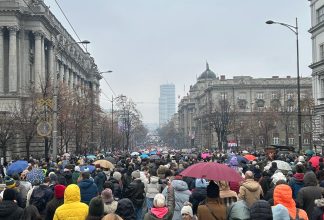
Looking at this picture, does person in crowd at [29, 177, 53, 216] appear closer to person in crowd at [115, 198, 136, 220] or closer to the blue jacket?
the blue jacket

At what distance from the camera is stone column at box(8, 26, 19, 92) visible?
197 ft

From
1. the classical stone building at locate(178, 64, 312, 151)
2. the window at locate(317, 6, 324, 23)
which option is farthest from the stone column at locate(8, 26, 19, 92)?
the window at locate(317, 6, 324, 23)

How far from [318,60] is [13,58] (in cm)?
3309

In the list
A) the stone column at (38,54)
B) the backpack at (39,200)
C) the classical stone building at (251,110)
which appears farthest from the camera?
the classical stone building at (251,110)

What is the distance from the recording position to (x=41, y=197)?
39.5 ft

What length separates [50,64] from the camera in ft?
237

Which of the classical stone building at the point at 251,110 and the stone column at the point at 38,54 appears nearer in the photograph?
the stone column at the point at 38,54

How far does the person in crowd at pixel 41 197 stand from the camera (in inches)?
474

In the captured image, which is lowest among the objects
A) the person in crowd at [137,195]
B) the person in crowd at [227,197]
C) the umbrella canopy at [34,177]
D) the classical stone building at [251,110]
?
the person in crowd at [137,195]

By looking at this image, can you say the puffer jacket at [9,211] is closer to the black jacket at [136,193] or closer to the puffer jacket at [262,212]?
the puffer jacket at [262,212]

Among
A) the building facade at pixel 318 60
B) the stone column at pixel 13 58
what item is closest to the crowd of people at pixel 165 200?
the building facade at pixel 318 60

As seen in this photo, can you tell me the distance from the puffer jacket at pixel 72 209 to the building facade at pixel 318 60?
4706 centimetres

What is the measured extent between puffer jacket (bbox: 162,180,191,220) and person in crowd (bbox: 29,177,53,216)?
2.57 metres

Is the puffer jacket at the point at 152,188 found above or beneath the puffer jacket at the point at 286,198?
beneath
